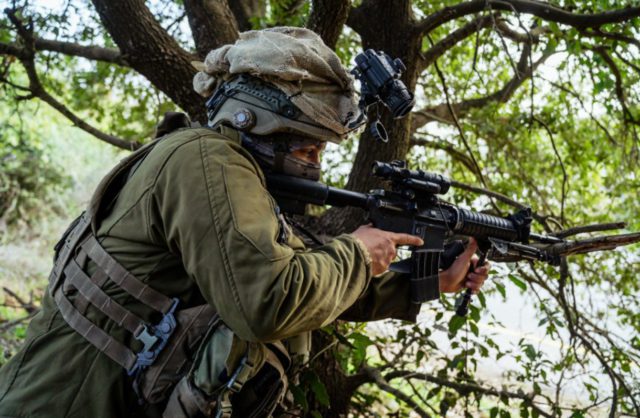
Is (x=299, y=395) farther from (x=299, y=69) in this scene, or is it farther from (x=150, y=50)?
(x=150, y=50)

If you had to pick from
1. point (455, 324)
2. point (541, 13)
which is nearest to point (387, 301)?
point (455, 324)

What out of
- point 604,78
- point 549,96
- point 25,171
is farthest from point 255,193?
point 25,171

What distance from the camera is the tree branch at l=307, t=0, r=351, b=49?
337cm

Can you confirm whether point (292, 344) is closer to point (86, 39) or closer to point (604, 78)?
point (604, 78)

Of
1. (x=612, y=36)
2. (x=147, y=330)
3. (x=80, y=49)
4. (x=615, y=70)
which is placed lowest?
(x=147, y=330)

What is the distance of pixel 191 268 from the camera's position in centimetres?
166

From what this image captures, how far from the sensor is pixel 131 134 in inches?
236

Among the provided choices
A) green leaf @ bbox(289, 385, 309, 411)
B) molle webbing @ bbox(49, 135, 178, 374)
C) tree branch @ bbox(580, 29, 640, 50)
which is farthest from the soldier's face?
tree branch @ bbox(580, 29, 640, 50)

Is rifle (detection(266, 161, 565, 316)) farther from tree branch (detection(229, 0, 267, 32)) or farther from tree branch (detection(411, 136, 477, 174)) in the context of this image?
tree branch (detection(229, 0, 267, 32))

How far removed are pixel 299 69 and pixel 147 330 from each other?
1.00 meters

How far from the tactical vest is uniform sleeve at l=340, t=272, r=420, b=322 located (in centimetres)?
77

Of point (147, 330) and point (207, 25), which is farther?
point (207, 25)

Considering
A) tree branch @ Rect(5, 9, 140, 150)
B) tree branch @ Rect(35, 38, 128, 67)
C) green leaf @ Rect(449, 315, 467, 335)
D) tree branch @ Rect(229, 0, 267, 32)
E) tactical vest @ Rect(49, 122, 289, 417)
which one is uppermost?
tree branch @ Rect(229, 0, 267, 32)

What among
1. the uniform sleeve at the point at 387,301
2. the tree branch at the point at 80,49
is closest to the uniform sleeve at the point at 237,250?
the uniform sleeve at the point at 387,301
